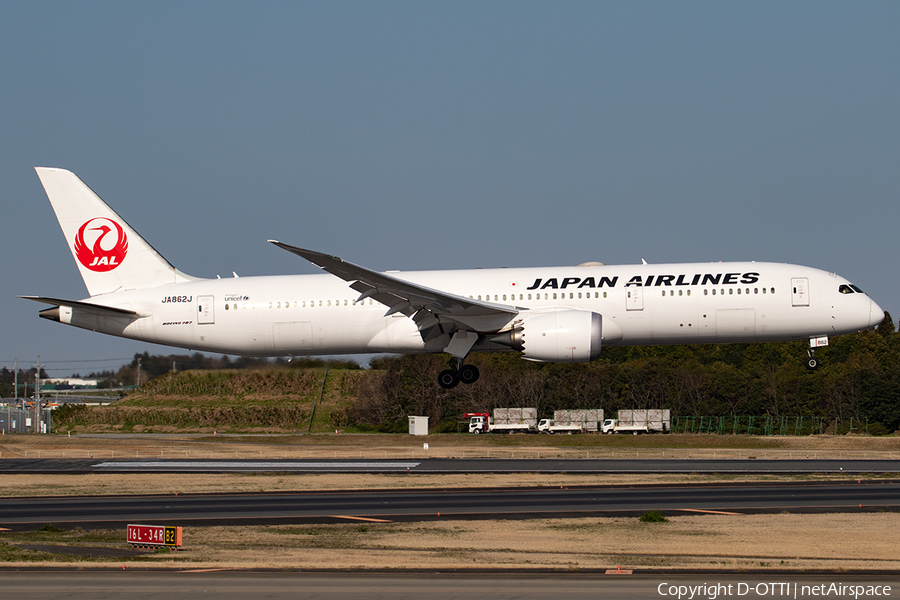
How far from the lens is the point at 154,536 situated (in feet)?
68.8

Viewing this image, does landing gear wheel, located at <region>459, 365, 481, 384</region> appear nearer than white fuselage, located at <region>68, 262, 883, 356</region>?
No

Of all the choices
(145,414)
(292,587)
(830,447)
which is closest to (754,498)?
(292,587)

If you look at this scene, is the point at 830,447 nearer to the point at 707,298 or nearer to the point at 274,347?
the point at 707,298

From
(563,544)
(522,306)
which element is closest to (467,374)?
(522,306)

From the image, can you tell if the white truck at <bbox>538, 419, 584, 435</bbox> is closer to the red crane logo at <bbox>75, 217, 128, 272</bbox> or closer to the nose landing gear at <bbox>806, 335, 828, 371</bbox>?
the nose landing gear at <bbox>806, 335, 828, 371</bbox>

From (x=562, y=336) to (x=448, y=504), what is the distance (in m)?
7.63

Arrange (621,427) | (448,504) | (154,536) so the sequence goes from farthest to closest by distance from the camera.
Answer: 1. (621,427)
2. (448,504)
3. (154,536)

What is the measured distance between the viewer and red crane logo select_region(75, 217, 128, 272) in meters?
39.4

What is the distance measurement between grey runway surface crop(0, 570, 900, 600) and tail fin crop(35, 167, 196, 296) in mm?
22155

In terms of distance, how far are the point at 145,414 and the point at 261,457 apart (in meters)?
18.7

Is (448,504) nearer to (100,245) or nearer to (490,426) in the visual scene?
(100,245)

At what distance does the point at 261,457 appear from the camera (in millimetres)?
47344

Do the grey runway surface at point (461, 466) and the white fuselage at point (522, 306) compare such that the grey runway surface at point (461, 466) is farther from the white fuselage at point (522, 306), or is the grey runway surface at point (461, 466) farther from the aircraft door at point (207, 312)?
the aircraft door at point (207, 312)

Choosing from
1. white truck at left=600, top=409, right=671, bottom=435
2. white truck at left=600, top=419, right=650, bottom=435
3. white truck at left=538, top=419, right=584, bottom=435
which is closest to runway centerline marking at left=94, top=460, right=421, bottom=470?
white truck at left=538, top=419, right=584, bottom=435
